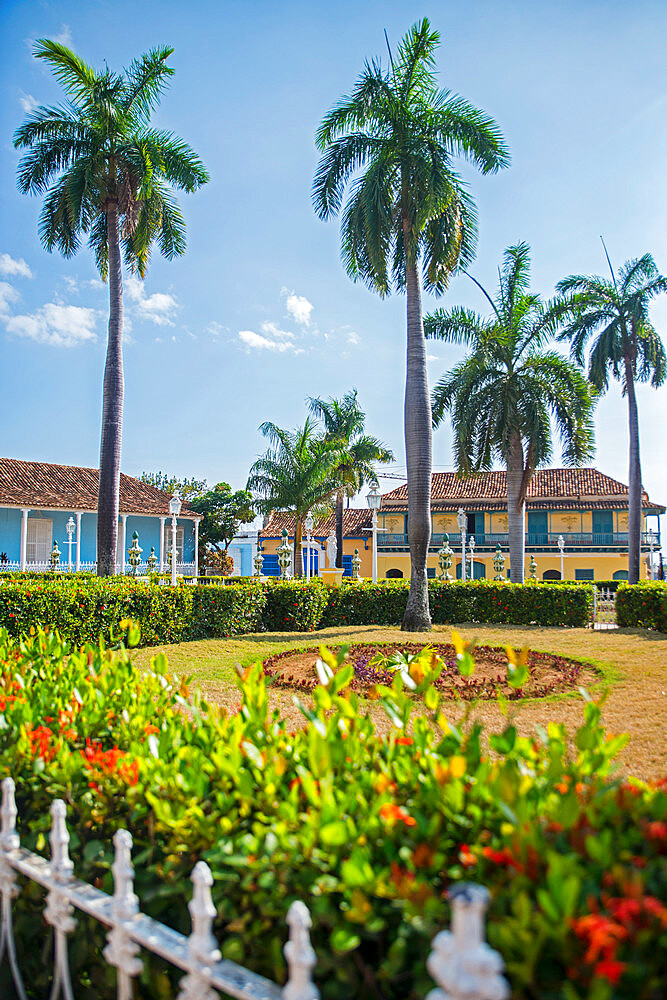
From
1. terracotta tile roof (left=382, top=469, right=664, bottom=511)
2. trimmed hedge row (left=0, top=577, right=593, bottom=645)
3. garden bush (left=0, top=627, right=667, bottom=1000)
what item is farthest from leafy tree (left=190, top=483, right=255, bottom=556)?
garden bush (left=0, top=627, right=667, bottom=1000)

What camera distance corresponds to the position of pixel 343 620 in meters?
15.7

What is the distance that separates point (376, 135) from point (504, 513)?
87.7 feet

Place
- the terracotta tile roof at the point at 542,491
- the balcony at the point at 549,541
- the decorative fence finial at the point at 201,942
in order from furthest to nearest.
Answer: the terracotta tile roof at the point at 542,491
the balcony at the point at 549,541
the decorative fence finial at the point at 201,942

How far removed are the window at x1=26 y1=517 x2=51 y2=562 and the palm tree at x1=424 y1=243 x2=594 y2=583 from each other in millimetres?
16822

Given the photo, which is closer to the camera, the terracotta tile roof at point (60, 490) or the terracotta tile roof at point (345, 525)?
the terracotta tile roof at point (60, 490)

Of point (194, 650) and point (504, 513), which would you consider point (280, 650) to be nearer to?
point (194, 650)

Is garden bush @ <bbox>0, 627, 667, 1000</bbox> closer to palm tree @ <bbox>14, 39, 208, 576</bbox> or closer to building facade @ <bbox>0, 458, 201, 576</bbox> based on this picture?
palm tree @ <bbox>14, 39, 208, 576</bbox>

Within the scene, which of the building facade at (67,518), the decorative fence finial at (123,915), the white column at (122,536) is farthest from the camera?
the white column at (122,536)

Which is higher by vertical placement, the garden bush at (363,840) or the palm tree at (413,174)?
the palm tree at (413,174)

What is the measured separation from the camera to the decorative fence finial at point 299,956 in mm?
1112

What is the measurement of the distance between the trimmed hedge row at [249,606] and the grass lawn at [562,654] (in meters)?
0.53

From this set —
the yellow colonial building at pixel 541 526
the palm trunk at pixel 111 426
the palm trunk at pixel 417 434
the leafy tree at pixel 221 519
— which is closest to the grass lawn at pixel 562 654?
the palm trunk at pixel 417 434

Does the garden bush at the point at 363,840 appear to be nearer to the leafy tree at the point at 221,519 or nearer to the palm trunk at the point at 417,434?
the palm trunk at the point at 417,434

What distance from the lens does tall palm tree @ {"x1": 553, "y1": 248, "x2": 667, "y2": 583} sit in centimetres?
2214
